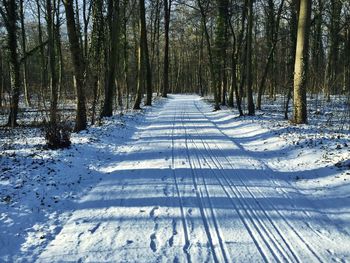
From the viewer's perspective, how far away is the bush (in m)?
10.9

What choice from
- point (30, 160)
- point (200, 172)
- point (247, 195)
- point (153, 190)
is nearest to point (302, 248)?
point (247, 195)

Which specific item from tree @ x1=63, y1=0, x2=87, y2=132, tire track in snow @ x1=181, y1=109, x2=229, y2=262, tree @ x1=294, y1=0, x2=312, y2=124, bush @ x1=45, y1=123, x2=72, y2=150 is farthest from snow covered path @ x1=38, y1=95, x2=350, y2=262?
tree @ x1=294, y1=0, x2=312, y2=124

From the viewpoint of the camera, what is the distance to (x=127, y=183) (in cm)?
841

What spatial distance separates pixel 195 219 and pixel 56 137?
626 cm

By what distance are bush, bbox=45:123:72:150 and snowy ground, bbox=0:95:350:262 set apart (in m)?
0.41

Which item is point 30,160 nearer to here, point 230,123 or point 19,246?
point 19,246

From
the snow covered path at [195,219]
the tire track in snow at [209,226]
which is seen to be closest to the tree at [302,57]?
the snow covered path at [195,219]

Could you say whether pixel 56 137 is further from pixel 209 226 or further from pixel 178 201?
pixel 209 226

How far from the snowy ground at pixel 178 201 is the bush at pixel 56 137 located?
41 cm

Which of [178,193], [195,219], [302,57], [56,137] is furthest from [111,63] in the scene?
[195,219]

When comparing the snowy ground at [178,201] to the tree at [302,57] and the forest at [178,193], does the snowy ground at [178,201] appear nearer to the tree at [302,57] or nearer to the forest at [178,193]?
the forest at [178,193]

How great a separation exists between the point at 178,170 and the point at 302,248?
456 cm

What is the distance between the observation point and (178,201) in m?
7.17

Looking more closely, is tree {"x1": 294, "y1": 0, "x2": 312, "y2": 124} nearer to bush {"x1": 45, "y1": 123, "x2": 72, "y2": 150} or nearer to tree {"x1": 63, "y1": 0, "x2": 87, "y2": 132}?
tree {"x1": 63, "y1": 0, "x2": 87, "y2": 132}
